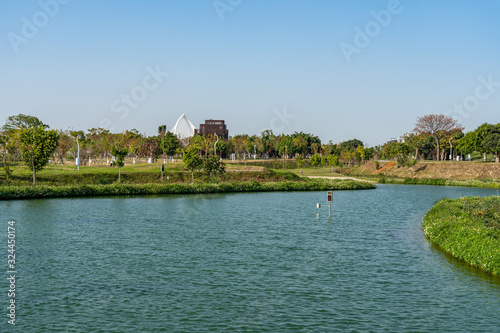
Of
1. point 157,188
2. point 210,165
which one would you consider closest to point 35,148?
point 157,188

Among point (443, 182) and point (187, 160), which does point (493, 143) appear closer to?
point (443, 182)

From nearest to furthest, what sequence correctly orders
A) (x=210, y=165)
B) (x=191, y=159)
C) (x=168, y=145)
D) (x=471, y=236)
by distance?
(x=471, y=236) < (x=191, y=159) < (x=210, y=165) < (x=168, y=145)

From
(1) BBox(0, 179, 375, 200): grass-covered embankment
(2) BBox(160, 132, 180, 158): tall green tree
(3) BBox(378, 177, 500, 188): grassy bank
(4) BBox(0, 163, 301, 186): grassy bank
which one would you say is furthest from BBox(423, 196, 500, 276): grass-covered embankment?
(2) BBox(160, 132, 180, 158): tall green tree

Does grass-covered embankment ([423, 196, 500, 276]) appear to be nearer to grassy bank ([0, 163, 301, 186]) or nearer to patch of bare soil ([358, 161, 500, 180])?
grassy bank ([0, 163, 301, 186])

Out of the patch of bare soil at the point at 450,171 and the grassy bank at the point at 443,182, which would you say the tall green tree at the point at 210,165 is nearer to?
the grassy bank at the point at 443,182

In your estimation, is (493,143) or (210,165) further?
(493,143)

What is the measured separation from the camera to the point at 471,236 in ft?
105

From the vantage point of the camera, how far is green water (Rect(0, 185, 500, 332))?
20.1 meters

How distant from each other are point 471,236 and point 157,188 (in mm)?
62143

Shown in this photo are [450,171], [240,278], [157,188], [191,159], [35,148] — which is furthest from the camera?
[450,171]

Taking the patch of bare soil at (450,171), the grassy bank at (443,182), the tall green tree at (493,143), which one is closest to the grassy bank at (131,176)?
the grassy bank at (443,182)

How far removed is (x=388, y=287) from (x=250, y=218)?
2883 cm

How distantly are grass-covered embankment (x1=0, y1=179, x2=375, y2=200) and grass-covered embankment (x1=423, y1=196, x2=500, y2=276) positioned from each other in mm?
49370

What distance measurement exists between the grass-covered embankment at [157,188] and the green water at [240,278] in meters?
25.3
